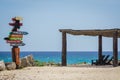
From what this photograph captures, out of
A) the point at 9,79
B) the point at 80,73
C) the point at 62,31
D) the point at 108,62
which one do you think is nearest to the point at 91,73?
the point at 80,73

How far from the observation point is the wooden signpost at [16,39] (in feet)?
77.8

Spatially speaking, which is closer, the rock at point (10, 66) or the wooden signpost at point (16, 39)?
the rock at point (10, 66)

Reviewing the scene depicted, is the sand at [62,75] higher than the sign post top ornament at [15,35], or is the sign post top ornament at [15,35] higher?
the sign post top ornament at [15,35]

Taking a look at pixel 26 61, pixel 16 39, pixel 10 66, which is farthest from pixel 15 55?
pixel 26 61

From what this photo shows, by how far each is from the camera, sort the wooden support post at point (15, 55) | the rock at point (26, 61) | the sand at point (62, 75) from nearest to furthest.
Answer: the sand at point (62, 75)
the wooden support post at point (15, 55)
the rock at point (26, 61)

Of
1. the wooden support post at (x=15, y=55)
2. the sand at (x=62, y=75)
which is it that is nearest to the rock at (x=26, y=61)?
the wooden support post at (x=15, y=55)

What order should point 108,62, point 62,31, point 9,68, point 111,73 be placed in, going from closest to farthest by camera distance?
1. point 111,73
2. point 9,68
3. point 62,31
4. point 108,62

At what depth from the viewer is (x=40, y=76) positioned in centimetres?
1978

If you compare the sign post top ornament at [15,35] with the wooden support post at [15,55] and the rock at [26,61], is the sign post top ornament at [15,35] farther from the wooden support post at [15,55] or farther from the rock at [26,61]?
the rock at [26,61]

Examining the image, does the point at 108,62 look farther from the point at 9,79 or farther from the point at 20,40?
the point at 9,79

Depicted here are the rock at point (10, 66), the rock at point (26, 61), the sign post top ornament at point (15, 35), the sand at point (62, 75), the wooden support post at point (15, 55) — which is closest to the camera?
the sand at point (62, 75)

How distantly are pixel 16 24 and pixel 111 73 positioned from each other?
620cm

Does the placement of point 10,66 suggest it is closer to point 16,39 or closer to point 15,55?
point 15,55

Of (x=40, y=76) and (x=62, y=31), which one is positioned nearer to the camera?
(x=40, y=76)
